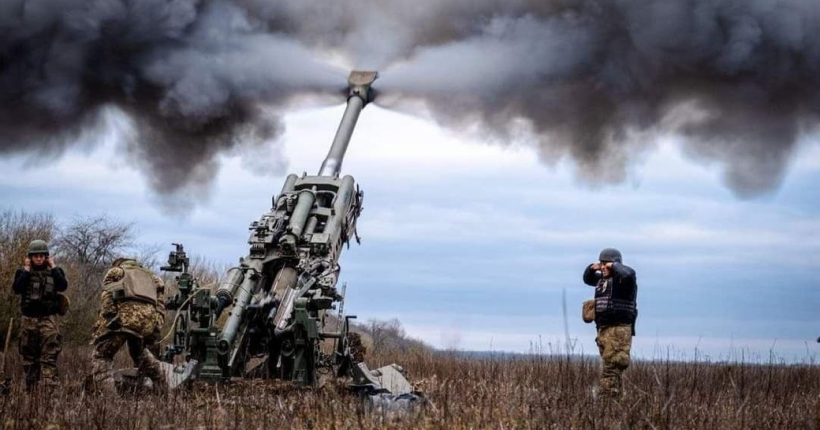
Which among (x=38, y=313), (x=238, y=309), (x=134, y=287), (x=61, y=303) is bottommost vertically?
(x=38, y=313)

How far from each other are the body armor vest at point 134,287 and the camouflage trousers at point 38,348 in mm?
950

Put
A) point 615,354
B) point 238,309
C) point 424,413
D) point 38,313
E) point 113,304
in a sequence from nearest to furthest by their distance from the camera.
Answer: point 424,413
point 615,354
point 113,304
point 38,313
point 238,309

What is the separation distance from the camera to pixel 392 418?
903 cm

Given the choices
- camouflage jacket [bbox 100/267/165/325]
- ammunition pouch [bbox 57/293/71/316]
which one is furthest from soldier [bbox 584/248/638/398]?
ammunition pouch [bbox 57/293/71/316]

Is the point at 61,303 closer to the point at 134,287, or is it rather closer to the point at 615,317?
the point at 134,287

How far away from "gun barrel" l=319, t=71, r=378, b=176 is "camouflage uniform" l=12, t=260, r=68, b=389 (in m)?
4.92

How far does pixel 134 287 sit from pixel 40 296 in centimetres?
115

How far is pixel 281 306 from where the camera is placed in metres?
13.3

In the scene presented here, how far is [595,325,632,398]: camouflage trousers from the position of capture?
1157 cm

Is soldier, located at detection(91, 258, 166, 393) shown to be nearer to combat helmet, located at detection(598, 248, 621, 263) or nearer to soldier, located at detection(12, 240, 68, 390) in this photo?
soldier, located at detection(12, 240, 68, 390)

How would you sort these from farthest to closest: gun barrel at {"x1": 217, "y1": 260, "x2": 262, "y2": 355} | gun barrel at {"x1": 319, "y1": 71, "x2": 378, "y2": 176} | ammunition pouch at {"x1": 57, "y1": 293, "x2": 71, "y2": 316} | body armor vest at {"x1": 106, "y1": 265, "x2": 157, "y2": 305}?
gun barrel at {"x1": 319, "y1": 71, "x2": 378, "y2": 176}
gun barrel at {"x1": 217, "y1": 260, "x2": 262, "y2": 355}
ammunition pouch at {"x1": 57, "y1": 293, "x2": 71, "y2": 316}
body armor vest at {"x1": 106, "y1": 265, "x2": 157, "y2": 305}

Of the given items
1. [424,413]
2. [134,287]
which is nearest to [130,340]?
[134,287]

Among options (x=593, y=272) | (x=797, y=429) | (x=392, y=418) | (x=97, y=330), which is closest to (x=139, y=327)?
(x=97, y=330)

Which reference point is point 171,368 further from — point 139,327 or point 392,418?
point 392,418
